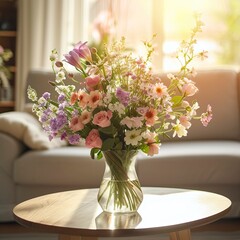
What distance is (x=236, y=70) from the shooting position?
12.4 ft

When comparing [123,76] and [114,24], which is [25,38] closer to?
[114,24]

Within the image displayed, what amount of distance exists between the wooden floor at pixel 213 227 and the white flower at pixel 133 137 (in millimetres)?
1401

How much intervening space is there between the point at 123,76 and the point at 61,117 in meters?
0.23

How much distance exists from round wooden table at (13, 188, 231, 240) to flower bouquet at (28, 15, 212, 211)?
0.09 meters

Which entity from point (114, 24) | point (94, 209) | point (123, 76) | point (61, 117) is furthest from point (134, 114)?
point (114, 24)

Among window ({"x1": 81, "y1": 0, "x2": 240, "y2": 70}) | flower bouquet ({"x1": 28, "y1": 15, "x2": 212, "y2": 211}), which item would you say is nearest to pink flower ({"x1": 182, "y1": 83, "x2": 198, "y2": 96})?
flower bouquet ({"x1": 28, "y1": 15, "x2": 212, "y2": 211})

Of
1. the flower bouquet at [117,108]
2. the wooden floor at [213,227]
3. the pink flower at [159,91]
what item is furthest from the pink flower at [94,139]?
the wooden floor at [213,227]

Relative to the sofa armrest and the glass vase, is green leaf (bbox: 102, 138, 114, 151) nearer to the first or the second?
the glass vase

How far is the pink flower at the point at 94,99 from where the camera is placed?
1.66m

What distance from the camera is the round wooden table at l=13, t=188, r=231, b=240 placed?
1.57 metres

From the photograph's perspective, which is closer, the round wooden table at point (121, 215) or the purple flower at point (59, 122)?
the round wooden table at point (121, 215)

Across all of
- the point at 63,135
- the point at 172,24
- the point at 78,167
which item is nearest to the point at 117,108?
the point at 63,135

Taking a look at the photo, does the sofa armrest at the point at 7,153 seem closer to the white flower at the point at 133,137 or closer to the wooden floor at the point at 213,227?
the wooden floor at the point at 213,227

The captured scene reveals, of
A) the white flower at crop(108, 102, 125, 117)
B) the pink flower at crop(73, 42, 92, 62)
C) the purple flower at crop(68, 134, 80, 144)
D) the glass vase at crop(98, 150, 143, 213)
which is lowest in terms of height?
the glass vase at crop(98, 150, 143, 213)
